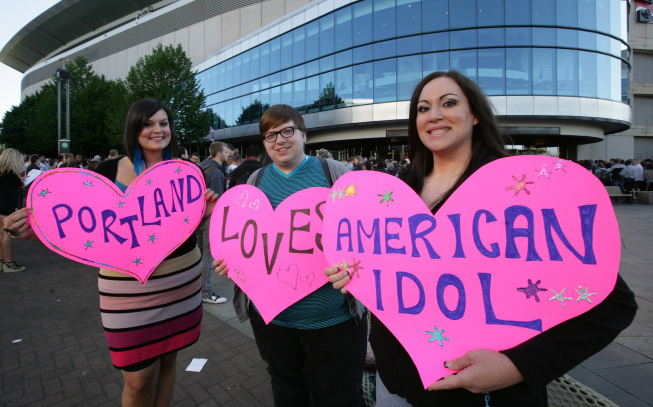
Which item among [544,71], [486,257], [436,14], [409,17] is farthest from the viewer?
[409,17]

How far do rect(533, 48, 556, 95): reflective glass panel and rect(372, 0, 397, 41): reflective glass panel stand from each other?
8133mm

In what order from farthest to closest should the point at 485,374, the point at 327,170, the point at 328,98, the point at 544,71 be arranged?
the point at 328,98 < the point at 544,71 < the point at 327,170 < the point at 485,374

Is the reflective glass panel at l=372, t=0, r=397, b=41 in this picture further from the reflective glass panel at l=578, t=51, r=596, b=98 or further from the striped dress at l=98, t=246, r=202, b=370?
the striped dress at l=98, t=246, r=202, b=370

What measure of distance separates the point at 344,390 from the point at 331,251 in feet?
2.54

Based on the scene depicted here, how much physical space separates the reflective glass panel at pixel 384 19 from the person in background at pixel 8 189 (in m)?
19.9

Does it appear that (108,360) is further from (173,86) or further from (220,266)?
(173,86)

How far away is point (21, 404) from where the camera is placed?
2564 millimetres

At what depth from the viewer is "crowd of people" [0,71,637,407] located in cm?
99

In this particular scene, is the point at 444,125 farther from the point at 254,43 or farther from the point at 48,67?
the point at 48,67

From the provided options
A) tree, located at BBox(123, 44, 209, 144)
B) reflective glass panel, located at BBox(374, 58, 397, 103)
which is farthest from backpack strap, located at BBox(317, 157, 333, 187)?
tree, located at BBox(123, 44, 209, 144)

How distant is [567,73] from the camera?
1917cm

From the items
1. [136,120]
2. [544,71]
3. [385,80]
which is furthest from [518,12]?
[136,120]

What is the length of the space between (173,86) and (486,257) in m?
27.9

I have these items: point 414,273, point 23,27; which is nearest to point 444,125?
point 414,273
